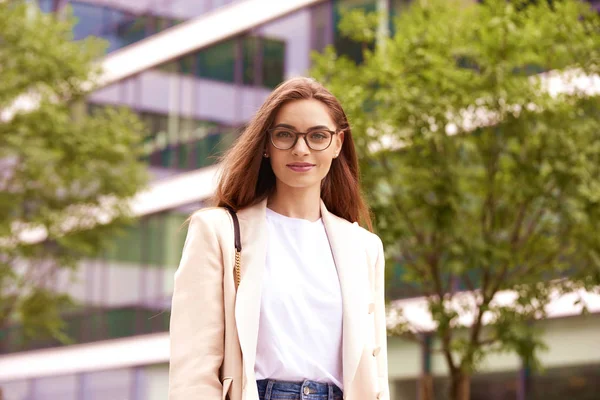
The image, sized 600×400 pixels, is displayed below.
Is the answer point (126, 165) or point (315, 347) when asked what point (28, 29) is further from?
point (315, 347)

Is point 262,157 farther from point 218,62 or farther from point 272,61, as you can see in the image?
point 218,62

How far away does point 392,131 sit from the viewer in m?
11.6

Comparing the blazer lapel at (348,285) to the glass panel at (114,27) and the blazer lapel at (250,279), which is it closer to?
the blazer lapel at (250,279)

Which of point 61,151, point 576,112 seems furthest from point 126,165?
point 576,112

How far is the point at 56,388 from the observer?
2923 cm

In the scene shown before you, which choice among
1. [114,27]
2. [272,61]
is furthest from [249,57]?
[114,27]

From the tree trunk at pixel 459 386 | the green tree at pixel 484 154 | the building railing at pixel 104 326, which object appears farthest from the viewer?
the building railing at pixel 104 326

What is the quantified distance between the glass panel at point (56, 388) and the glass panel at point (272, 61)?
9.95m

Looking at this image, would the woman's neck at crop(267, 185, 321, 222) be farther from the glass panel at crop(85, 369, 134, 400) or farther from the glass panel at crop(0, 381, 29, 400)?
the glass panel at crop(0, 381, 29, 400)

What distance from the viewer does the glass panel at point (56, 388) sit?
93.9ft

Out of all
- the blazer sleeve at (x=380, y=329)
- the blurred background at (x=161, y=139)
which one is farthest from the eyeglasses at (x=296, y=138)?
the blurred background at (x=161, y=139)

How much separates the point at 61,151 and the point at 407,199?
7.67 metres

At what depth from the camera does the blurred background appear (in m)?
22.4

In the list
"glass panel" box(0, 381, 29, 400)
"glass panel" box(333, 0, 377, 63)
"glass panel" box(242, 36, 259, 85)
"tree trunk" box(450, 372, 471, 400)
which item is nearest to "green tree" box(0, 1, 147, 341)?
"glass panel" box(333, 0, 377, 63)
